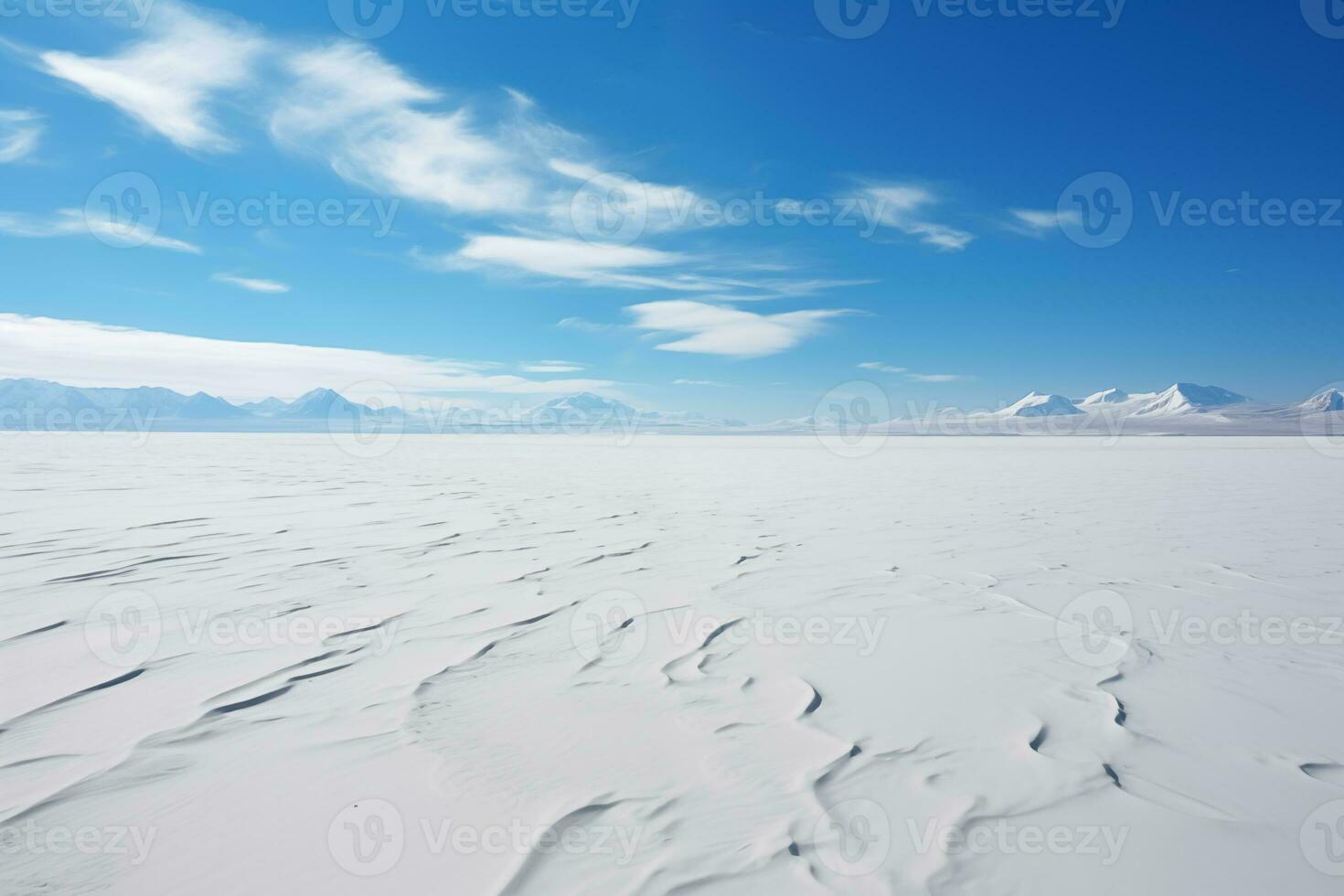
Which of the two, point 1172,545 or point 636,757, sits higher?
point 1172,545

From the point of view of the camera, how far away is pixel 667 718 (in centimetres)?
269

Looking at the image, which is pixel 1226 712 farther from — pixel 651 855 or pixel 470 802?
pixel 470 802

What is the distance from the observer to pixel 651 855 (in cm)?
182

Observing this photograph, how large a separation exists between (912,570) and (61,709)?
5.17 m

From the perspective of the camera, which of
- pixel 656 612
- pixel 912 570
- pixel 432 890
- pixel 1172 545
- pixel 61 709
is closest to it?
pixel 432 890

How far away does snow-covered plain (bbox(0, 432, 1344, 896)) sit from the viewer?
1834mm

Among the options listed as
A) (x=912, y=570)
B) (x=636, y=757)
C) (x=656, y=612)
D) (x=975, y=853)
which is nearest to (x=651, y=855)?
(x=636, y=757)

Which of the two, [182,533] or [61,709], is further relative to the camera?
[182,533]

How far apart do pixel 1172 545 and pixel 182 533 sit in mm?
9705

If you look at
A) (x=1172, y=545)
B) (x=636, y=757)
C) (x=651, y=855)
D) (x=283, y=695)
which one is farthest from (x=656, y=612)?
(x=1172, y=545)

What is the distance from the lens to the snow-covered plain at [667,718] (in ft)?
6.02

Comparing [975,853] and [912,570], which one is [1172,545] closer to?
[912,570]

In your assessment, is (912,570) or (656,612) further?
(912,570)

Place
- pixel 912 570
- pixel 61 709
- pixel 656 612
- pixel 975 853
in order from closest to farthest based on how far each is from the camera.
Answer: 1. pixel 975 853
2. pixel 61 709
3. pixel 656 612
4. pixel 912 570
